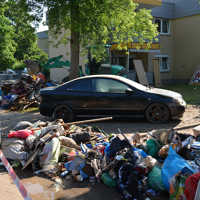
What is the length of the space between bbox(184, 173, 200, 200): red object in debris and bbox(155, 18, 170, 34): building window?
23458mm

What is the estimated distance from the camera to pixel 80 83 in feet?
29.2

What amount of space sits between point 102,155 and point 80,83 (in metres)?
4.19

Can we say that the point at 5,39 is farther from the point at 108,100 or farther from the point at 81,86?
the point at 108,100

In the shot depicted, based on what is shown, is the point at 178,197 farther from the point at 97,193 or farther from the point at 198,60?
the point at 198,60

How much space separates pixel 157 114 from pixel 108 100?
1.61 meters

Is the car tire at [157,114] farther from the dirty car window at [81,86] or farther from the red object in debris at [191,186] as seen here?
the red object in debris at [191,186]

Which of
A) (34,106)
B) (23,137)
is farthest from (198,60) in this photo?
(23,137)

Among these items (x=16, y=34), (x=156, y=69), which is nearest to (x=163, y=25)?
(x=156, y=69)

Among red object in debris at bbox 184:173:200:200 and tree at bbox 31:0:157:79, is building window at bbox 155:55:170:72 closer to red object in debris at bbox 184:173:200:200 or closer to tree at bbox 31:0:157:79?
tree at bbox 31:0:157:79

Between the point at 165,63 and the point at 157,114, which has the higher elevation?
the point at 165,63

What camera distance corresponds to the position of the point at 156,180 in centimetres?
404

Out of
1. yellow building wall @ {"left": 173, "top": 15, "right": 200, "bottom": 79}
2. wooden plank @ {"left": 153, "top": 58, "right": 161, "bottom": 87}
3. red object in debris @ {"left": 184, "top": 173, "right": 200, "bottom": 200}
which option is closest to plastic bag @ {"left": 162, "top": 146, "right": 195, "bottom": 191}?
red object in debris @ {"left": 184, "top": 173, "right": 200, "bottom": 200}

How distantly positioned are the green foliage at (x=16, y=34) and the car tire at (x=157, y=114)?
846 centimetres

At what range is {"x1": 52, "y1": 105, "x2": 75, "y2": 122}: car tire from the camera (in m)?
8.91
